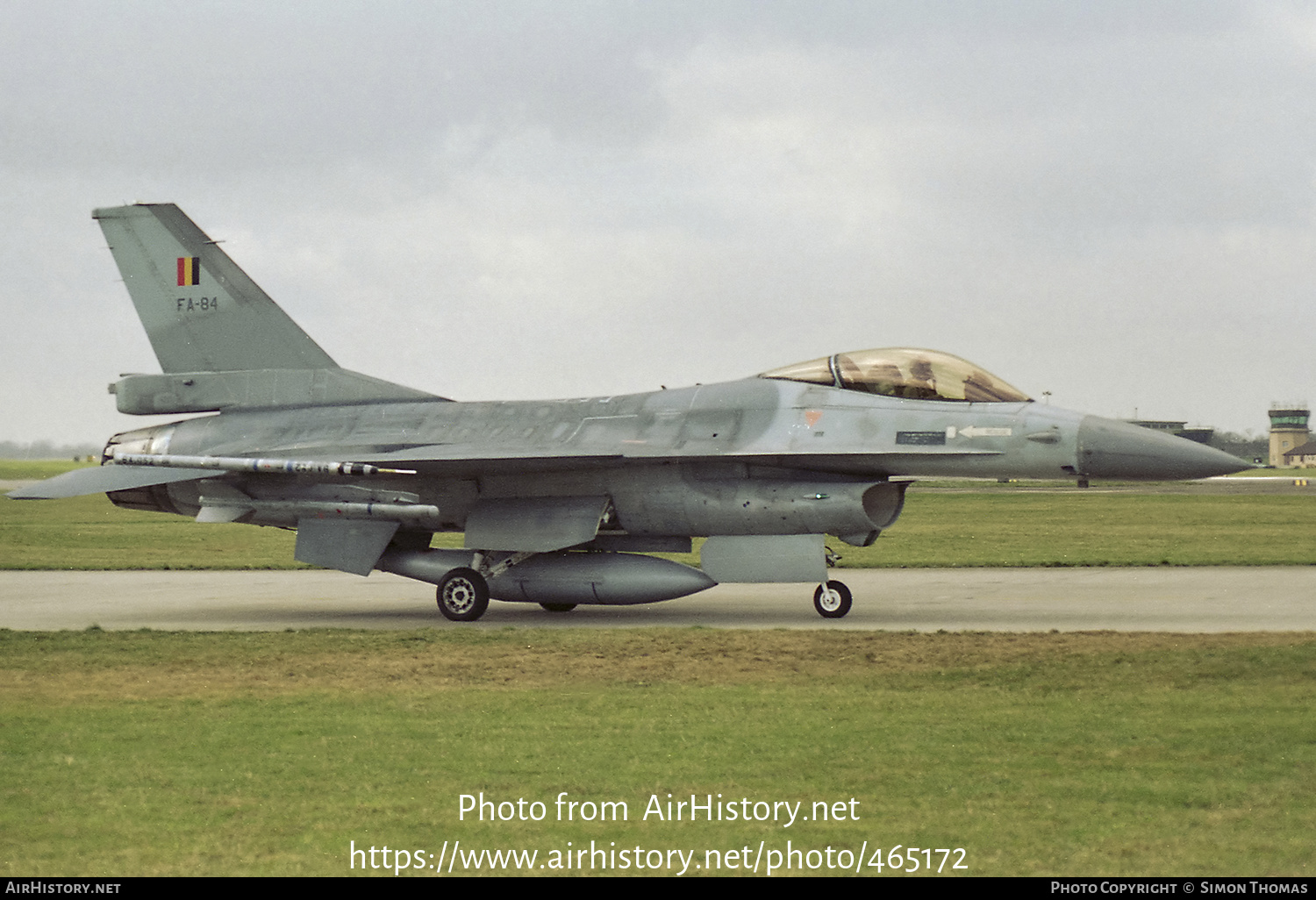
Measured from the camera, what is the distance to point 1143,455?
13.5 m

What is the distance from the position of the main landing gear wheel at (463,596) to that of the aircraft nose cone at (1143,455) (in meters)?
6.86

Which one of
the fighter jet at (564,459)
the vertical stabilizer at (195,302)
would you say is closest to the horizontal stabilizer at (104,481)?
the fighter jet at (564,459)

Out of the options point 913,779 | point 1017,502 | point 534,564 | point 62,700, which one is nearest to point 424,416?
point 534,564

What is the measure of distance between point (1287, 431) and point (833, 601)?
15428cm

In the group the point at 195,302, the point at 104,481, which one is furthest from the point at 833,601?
the point at 195,302

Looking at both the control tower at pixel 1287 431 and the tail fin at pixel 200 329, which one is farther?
the control tower at pixel 1287 431

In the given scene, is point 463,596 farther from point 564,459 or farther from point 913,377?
point 913,377

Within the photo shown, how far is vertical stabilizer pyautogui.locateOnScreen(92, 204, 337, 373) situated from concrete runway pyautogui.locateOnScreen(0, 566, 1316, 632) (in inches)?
129

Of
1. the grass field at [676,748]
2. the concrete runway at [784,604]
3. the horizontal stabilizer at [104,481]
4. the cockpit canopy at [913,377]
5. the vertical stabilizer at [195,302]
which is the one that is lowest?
the grass field at [676,748]

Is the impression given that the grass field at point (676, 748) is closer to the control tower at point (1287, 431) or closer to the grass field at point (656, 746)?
the grass field at point (656, 746)

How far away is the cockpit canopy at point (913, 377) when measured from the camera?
14430 millimetres

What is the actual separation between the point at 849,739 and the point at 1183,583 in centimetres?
1225

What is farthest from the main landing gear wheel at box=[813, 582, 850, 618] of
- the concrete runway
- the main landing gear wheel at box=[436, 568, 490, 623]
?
the main landing gear wheel at box=[436, 568, 490, 623]

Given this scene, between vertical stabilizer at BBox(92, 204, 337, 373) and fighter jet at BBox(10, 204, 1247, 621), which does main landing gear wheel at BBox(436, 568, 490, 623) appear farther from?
vertical stabilizer at BBox(92, 204, 337, 373)
